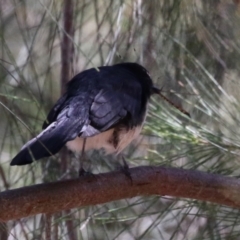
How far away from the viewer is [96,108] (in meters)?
1.54

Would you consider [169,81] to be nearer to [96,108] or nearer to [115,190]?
[96,108]

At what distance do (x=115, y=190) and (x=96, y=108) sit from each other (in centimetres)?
22

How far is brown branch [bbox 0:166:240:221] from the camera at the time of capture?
1.25m

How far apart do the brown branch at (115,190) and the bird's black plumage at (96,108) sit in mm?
77

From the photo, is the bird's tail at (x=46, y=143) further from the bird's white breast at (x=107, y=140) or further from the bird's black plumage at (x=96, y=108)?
the bird's white breast at (x=107, y=140)

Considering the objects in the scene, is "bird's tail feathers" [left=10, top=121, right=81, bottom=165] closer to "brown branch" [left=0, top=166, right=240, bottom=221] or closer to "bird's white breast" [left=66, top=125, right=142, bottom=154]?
"brown branch" [left=0, top=166, right=240, bottom=221]

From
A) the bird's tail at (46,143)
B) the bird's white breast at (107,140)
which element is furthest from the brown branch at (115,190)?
the bird's white breast at (107,140)

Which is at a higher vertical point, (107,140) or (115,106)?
(115,106)

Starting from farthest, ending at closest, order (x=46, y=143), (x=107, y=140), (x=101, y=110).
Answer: (x=107, y=140)
(x=101, y=110)
(x=46, y=143)

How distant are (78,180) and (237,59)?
59 centimetres

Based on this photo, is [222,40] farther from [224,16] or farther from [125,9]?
[125,9]

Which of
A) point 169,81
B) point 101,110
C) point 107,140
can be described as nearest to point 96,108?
point 101,110

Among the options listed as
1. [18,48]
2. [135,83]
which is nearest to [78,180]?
[135,83]

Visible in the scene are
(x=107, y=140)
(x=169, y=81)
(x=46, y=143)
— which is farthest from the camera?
(x=169, y=81)
